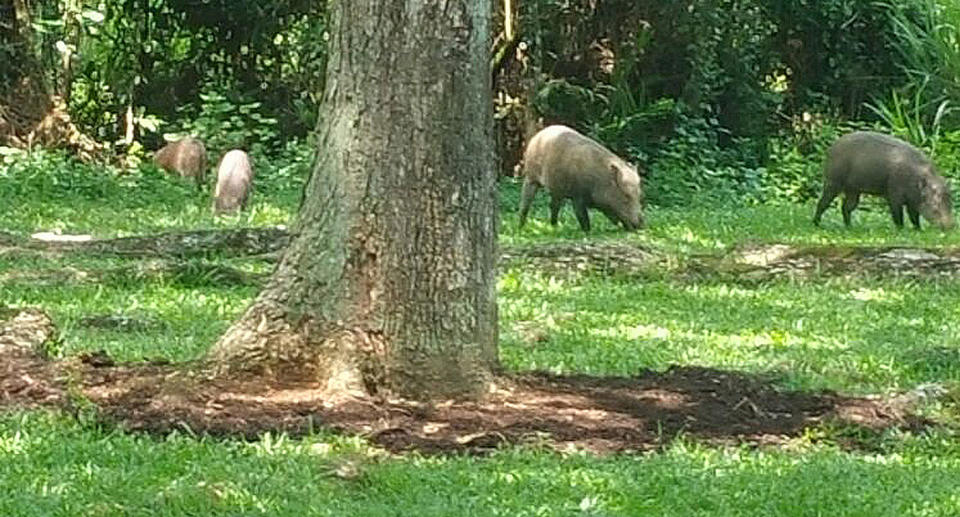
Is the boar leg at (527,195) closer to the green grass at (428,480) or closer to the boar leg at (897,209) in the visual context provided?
the boar leg at (897,209)

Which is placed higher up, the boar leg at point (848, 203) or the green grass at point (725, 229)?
the boar leg at point (848, 203)

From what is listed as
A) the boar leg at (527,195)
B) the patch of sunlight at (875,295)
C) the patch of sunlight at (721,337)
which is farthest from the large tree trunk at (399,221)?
the boar leg at (527,195)

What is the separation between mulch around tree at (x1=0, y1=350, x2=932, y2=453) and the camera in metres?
7.55

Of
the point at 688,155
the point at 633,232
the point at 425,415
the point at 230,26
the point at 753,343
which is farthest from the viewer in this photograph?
the point at 230,26

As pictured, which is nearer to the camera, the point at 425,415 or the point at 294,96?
the point at 425,415

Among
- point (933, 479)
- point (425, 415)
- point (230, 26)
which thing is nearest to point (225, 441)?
point (425, 415)

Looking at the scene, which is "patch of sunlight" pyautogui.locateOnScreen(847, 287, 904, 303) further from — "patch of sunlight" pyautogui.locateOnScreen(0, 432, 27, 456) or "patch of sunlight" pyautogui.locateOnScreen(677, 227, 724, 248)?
"patch of sunlight" pyautogui.locateOnScreen(0, 432, 27, 456)

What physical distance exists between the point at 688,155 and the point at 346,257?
1574cm

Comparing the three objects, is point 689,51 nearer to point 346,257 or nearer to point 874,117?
point 874,117

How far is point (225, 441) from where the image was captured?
7258 mm

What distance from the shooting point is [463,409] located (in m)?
8.11

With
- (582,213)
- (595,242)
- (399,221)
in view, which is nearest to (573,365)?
(399,221)

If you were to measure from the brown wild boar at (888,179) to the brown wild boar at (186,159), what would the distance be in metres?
6.53

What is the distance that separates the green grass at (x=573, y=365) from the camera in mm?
6426
